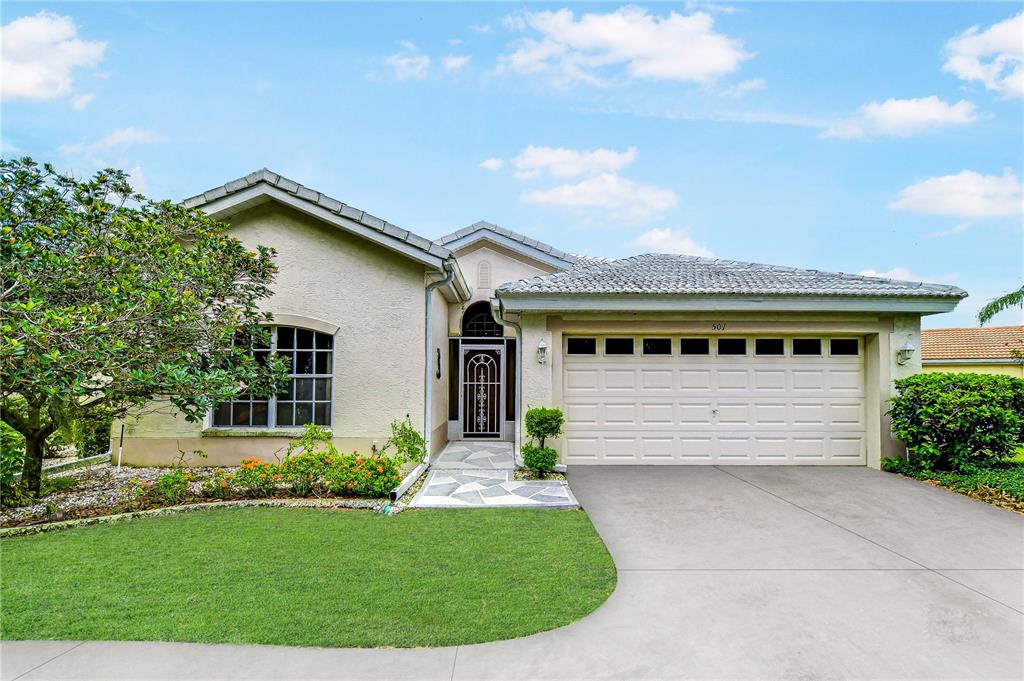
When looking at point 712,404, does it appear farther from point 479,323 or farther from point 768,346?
point 479,323

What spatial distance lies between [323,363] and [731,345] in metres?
8.22

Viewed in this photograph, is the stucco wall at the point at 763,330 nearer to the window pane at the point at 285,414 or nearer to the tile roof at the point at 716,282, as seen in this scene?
the tile roof at the point at 716,282

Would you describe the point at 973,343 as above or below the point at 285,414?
above

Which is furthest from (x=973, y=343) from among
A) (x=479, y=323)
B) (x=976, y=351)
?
(x=479, y=323)

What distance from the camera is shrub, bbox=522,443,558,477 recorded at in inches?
354

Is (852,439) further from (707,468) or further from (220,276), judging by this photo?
(220,276)

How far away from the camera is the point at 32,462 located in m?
7.70

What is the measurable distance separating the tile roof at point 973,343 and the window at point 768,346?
69.8 feet

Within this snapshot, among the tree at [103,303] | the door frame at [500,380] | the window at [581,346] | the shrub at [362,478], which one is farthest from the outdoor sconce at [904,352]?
the tree at [103,303]

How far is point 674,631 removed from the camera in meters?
3.80

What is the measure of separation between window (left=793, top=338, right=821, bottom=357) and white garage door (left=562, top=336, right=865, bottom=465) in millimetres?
91

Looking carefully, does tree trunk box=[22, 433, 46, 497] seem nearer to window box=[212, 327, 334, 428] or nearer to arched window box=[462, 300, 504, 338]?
window box=[212, 327, 334, 428]

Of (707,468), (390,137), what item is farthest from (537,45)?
(707,468)

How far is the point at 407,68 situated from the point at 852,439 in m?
13.4
